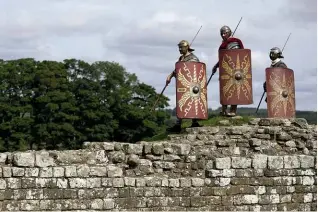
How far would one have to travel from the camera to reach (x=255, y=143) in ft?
44.7

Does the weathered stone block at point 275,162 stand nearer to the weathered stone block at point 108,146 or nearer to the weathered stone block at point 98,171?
the weathered stone block at point 108,146

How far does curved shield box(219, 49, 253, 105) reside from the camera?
15.8 metres

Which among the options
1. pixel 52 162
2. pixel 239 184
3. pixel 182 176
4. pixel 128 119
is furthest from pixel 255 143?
pixel 128 119

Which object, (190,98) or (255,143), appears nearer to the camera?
(255,143)

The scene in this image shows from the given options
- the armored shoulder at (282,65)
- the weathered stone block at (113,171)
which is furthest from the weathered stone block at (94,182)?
the armored shoulder at (282,65)

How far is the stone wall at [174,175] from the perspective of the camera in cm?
1142

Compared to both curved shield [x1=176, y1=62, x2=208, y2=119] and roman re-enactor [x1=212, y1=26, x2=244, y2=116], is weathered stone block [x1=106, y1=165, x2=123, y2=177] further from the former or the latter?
roman re-enactor [x1=212, y1=26, x2=244, y2=116]

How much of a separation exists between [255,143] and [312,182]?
1427 mm

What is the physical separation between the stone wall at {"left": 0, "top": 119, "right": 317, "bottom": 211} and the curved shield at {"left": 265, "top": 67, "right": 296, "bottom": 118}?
1.87 metres

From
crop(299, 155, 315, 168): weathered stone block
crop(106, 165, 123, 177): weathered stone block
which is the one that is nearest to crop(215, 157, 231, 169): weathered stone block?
crop(299, 155, 315, 168): weathered stone block

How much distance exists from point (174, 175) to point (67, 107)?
3165 centimetres

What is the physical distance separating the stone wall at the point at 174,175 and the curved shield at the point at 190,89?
2.37ft

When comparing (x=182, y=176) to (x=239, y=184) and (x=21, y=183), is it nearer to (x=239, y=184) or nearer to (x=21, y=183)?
(x=239, y=184)

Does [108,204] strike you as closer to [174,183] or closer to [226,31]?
[174,183]
